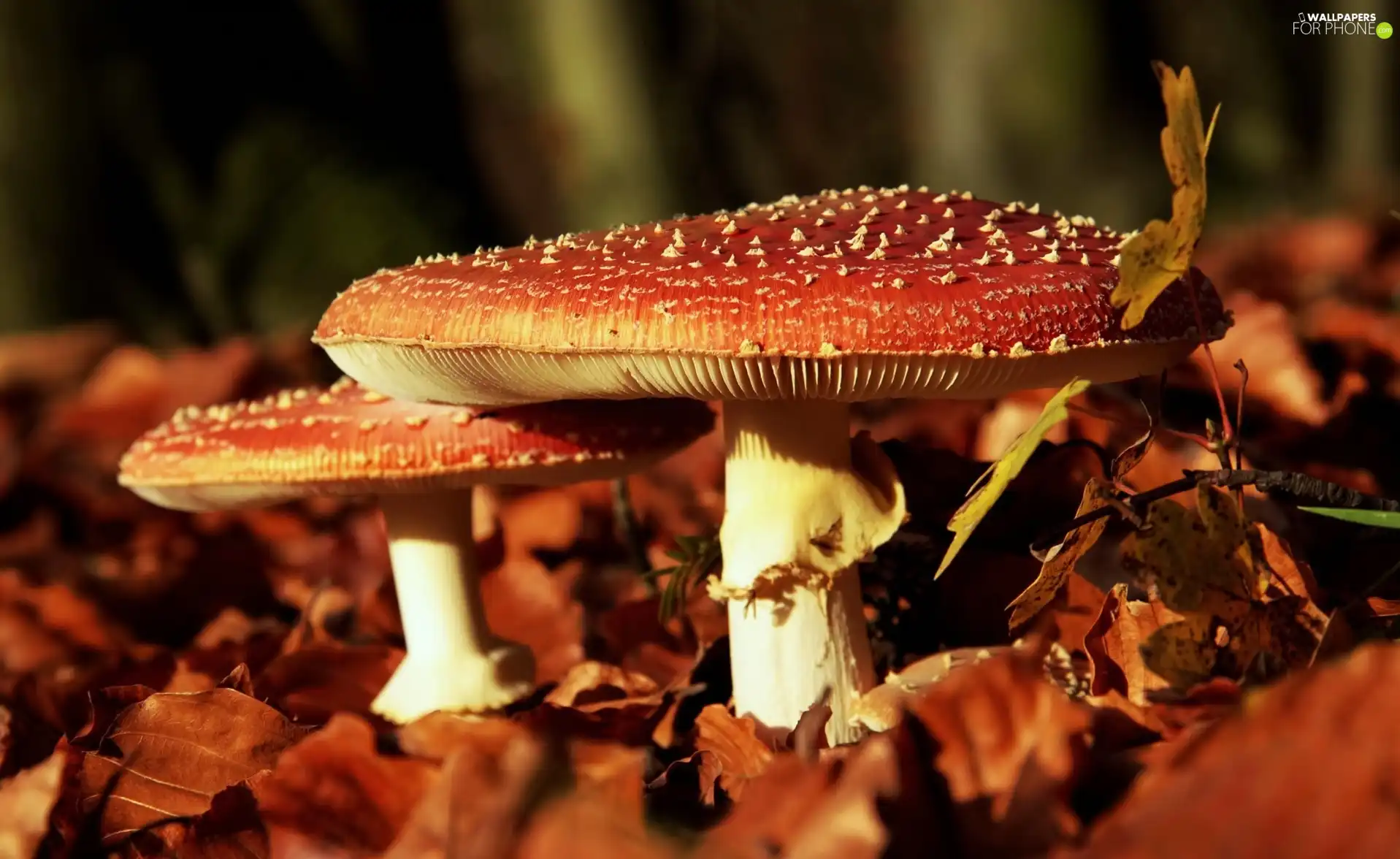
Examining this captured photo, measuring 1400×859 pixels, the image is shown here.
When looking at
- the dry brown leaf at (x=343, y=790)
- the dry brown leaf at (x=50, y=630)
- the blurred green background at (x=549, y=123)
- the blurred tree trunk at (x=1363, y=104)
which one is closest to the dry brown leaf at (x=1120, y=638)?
the dry brown leaf at (x=343, y=790)

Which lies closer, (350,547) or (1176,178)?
(1176,178)

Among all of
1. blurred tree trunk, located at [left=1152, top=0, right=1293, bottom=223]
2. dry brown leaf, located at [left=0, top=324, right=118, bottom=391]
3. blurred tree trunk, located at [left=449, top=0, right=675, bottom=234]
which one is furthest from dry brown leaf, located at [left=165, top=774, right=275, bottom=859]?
blurred tree trunk, located at [left=1152, top=0, right=1293, bottom=223]

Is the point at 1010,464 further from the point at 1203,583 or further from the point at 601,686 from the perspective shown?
the point at 601,686

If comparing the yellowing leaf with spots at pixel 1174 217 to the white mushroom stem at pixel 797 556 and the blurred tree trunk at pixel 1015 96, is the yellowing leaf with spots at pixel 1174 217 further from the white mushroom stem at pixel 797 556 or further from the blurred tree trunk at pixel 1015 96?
the blurred tree trunk at pixel 1015 96

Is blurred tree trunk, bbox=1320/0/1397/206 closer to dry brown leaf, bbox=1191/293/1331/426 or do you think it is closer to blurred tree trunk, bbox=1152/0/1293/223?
blurred tree trunk, bbox=1152/0/1293/223

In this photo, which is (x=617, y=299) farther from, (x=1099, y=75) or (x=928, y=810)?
(x=1099, y=75)

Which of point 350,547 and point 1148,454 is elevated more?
point 1148,454

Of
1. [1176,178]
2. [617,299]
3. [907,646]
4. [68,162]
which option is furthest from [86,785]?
[68,162]
